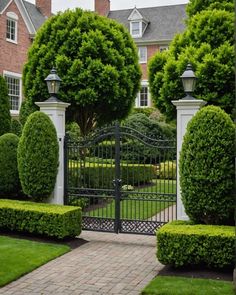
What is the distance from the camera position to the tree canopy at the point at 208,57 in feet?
38.2

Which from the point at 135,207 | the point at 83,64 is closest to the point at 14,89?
the point at 83,64

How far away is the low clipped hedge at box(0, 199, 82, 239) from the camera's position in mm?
8562

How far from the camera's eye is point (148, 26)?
32250 mm

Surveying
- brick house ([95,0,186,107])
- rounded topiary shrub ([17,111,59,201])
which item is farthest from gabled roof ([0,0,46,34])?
rounded topiary shrub ([17,111,59,201])

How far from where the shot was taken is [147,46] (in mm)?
31188

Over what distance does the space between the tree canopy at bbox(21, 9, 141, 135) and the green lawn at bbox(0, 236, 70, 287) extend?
5.90 m

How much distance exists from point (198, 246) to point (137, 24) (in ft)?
89.2

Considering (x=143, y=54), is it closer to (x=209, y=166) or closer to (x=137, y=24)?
(x=137, y=24)

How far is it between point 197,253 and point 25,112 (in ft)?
51.3

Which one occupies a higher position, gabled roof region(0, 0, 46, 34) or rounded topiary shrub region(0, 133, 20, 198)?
gabled roof region(0, 0, 46, 34)

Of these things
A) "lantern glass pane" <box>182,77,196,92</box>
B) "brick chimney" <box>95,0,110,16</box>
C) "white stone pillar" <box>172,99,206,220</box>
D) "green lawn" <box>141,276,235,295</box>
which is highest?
"brick chimney" <box>95,0,110,16</box>

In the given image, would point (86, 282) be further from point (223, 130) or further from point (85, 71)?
point (85, 71)

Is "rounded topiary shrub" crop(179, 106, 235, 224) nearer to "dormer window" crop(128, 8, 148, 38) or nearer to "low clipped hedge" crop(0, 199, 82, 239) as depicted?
"low clipped hedge" crop(0, 199, 82, 239)

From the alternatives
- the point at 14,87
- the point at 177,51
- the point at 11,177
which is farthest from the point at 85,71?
the point at 14,87
